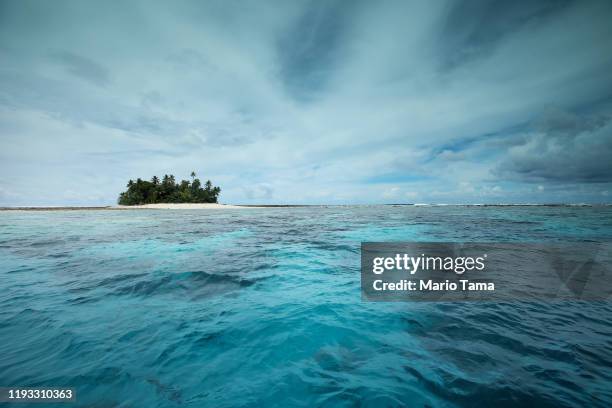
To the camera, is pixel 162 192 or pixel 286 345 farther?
pixel 162 192

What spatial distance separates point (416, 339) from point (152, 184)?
94330 millimetres

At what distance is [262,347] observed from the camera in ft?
15.0

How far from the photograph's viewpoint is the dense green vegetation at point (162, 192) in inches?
3231

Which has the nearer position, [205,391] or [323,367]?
[205,391]

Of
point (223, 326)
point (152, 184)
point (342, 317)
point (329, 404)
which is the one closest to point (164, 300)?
point (223, 326)

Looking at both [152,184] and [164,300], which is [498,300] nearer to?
[164,300]

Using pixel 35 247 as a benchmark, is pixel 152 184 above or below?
above

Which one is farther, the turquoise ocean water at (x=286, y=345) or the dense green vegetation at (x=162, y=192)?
the dense green vegetation at (x=162, y=192)

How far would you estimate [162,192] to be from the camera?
85.1 metres

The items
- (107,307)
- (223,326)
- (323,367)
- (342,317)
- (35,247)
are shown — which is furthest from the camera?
(35,247)

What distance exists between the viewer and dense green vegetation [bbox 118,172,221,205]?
269 feet

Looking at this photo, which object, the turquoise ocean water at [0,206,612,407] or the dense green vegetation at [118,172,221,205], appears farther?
the dense green vegetation at [118,172,221,205]

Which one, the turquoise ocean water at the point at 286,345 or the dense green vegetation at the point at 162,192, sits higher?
the dense green vegetation at the point at 162,192

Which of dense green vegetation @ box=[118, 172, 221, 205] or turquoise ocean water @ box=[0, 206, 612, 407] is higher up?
dense green vegetation @ box=[118, 172, 221, 205]
